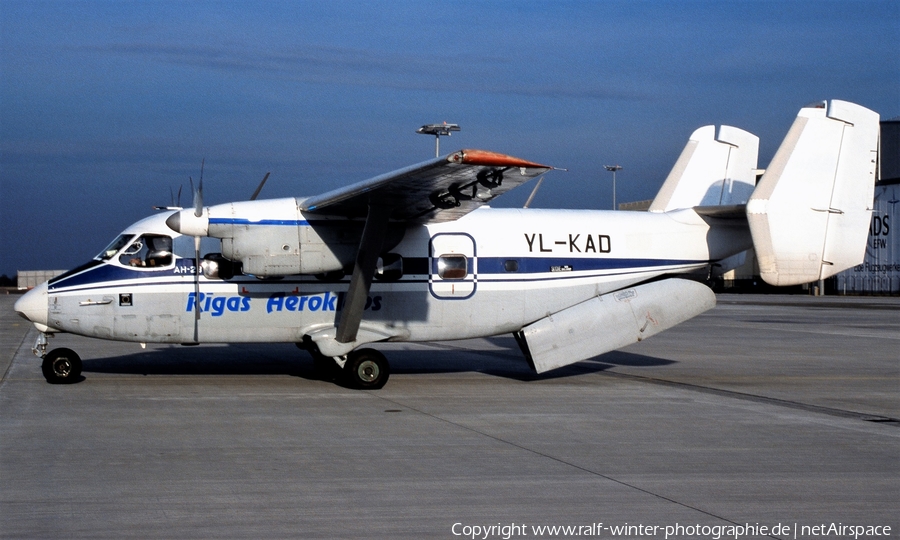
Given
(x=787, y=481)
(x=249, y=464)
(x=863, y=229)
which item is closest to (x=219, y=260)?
(x=249, y=464)

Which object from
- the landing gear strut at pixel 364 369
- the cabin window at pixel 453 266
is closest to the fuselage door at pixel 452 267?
the cabin window at pixel 453 266

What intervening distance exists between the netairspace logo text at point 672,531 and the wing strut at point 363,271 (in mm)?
7223

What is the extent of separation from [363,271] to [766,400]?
614 cm

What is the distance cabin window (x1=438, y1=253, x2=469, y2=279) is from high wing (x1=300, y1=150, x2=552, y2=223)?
72 centimetres

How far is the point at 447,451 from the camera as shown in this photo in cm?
897

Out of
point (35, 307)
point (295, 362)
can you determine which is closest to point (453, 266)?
point (295, 362)

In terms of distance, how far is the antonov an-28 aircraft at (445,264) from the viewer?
1332cm

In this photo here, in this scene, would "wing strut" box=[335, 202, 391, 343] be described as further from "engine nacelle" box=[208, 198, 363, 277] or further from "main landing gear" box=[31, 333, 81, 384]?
"main landing gear" box=[31, 333, 81, 384]

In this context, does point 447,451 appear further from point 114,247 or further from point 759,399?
point 114,247

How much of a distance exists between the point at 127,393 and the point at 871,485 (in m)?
9.82

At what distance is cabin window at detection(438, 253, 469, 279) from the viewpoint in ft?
48.1

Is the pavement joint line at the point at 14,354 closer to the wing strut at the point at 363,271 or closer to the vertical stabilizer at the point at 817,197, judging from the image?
the wing strut at the point at 363,271

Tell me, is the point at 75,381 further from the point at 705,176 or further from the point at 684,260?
the point at 705,176

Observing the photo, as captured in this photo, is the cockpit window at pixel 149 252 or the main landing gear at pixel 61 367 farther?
the cockpit window at pixel 149 252
